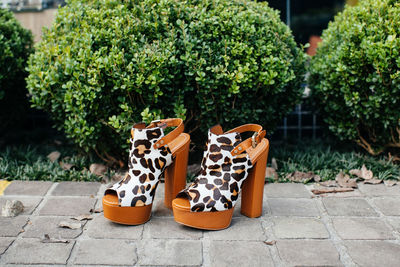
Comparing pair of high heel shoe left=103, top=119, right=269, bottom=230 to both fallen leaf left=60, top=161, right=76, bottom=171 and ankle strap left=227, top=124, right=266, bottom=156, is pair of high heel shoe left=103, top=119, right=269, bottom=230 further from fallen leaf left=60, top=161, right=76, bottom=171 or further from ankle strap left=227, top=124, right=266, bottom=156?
fallen leaf left=60, top=161, right=76, bottom=171

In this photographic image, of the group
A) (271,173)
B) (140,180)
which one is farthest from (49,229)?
(271,173)

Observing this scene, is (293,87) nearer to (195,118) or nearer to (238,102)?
(238,102)

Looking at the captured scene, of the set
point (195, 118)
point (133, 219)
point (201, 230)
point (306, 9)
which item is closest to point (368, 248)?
point (201, 230)

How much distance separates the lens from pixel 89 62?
3787mm

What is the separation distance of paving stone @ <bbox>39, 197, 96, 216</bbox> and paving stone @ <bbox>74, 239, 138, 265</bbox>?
1.76ft

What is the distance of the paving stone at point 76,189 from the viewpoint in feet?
12.2

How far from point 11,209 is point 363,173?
304 cm

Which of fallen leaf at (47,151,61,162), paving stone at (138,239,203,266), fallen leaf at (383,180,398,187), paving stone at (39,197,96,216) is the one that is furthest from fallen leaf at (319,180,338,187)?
fallen leaf at (47,151,61,162)

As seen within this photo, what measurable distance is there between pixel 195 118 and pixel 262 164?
110cm

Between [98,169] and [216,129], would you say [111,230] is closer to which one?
[216,129]

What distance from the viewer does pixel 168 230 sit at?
9.95ft

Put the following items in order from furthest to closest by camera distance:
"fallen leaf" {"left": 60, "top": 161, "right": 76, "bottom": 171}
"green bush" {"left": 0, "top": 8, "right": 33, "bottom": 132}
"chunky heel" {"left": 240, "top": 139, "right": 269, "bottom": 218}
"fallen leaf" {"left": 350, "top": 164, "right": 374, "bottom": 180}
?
"green bush" {"left": 0, "top": 8, "right": 33, "bottom": 132}, "fallen leaf" {"left": 60, "top": 161, "right": 76, "bottom": 171}, "fallen leaf" {"left": 350, "top": 164, "right": 374, "bottom": 180}, "chunky heel" {"left": 240, "top": 139, "right": 269, "bottom": 218}

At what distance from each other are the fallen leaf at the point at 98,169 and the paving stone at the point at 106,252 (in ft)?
4.42

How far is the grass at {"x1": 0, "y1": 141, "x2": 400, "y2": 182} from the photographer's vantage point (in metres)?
4.09
